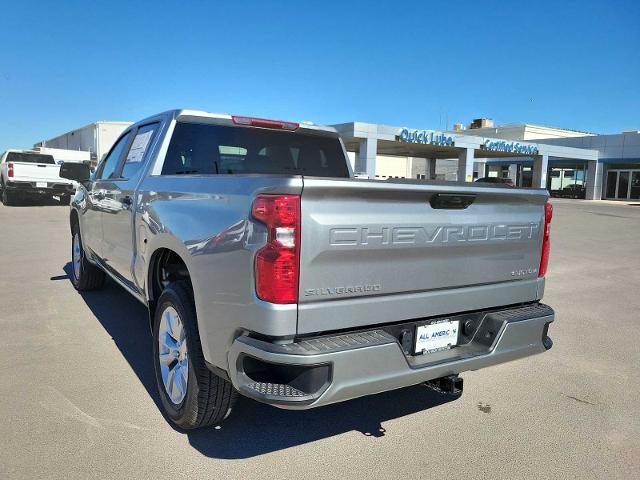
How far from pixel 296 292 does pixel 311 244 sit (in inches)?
9.0

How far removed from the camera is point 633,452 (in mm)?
3027

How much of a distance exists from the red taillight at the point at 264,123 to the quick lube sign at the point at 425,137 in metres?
28.5

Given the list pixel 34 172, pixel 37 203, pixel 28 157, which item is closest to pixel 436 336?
pixel 34 172

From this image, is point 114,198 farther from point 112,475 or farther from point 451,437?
point 451,437

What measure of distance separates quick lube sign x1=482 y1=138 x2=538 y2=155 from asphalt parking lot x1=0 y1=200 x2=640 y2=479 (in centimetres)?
3468

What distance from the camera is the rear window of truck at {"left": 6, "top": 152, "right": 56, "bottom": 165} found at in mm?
21375

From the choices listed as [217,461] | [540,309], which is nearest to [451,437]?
[540,309]

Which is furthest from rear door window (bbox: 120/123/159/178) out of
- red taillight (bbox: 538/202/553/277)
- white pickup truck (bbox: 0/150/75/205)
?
white pickup truck (bbox: 0/150/75/205)

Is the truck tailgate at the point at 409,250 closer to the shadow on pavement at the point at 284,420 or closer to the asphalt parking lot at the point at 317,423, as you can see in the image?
the asphalt parking lot at the point at 317,423

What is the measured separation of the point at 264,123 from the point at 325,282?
234 centimetres

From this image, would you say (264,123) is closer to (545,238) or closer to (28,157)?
(545,238)

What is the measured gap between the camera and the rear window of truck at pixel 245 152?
402 centimetres

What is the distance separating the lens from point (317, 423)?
3.27 meters

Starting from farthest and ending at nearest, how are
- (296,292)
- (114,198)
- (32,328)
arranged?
(32,328) < (114,198) < (296,292)
